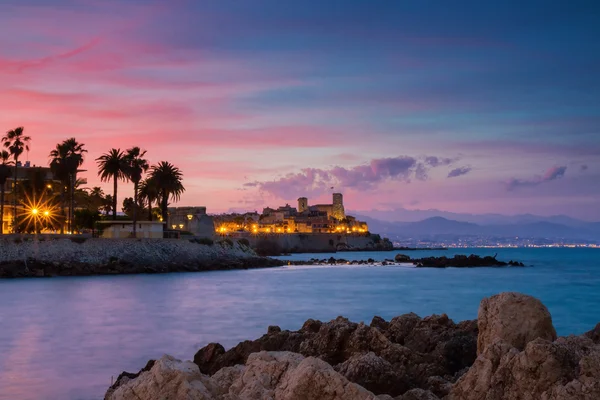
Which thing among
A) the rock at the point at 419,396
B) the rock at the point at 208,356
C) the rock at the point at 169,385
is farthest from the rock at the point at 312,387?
the rock at the point at 208,356

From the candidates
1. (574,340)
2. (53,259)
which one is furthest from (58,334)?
(53,259)

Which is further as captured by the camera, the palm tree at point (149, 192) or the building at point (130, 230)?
the palm tree at point (149, 192)

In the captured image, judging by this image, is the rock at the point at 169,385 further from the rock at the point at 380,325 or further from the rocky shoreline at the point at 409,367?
the rock at the point at 380,325

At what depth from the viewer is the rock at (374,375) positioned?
10.8 m

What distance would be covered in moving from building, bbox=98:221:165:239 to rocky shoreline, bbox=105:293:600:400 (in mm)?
65904

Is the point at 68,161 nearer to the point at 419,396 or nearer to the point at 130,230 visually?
the point at 130,230

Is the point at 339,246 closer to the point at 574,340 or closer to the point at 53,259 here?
the point at 53,259

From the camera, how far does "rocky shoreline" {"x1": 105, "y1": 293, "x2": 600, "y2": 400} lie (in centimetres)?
732

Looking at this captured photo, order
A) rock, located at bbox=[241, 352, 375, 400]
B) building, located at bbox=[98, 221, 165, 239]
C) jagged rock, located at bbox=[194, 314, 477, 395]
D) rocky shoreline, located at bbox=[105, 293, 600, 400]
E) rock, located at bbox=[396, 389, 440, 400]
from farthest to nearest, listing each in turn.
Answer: building, located at bbox=[98, 221, 165, 239]
jagged rock, located at bbox=[194, 314, 477, 395]
rock, located at bbox=[396, 389, 440, 400]
rock, located at bbox=[241, 352, 375, 400]
rocky shoreline, located at bbox=[105, 293, 600, 400]

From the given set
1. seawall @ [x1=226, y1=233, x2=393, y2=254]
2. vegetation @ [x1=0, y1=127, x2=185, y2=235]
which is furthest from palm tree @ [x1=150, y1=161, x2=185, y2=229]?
seawall @ [x1=226, y1=233, x2=393, y2=254]

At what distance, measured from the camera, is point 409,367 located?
12.7 meters

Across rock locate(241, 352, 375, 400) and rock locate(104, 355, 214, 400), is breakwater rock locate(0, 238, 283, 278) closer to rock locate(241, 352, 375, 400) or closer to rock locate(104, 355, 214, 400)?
rock locate(241, 352, 375, 400)

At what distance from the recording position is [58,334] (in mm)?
28953

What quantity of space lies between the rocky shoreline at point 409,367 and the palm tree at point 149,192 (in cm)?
7871
